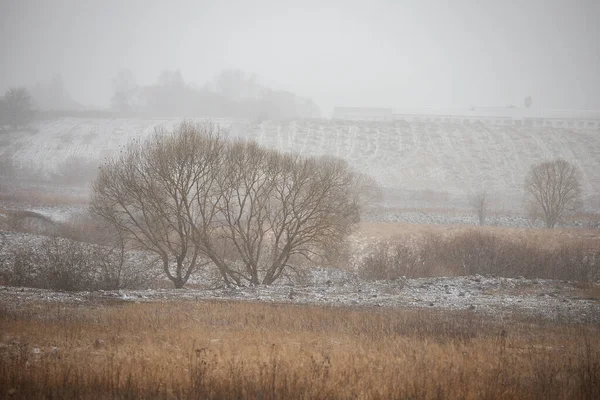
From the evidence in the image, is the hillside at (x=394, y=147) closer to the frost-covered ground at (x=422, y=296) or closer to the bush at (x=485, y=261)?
the bush at (x=485, y=261)

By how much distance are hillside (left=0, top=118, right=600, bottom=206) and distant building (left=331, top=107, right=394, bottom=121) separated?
40.6 ft

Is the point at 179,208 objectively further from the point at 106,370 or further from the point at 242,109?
the point at 242,109

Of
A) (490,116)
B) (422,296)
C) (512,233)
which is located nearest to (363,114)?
(490,116)

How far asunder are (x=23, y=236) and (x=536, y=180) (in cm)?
4570

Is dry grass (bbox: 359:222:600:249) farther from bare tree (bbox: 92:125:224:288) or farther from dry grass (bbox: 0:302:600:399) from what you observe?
dry grass (bbox: 0:302:600:399)

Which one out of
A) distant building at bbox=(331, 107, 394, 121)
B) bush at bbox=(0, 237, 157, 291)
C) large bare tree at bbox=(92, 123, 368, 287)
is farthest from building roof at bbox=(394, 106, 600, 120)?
bush at bbox=(0, 237, 157, 291)

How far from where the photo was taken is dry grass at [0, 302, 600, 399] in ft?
26.7

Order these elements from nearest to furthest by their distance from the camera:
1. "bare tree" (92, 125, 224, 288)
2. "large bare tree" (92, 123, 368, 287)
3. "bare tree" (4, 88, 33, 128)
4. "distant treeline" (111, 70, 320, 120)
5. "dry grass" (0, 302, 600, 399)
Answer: "dry grass" (0, 302, 600, 399) → "bare tree" (92, 125, 224, 288) → "large bare tree" (92, 123, 368, 287) → "bare tree" (4, 88, 33, 128) → "distant treeline" (111, 70, 320, 120)

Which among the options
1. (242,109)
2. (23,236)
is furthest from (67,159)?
(23,236)

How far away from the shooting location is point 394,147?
102250mm

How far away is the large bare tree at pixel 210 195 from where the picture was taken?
25.7 metres

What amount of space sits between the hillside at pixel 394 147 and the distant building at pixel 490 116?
1096 cm

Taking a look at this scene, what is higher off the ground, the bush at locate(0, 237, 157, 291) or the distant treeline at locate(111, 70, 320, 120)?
the distant treeline at locate(111, 70, 320, 120)

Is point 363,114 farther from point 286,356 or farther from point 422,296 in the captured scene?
point 286,356
